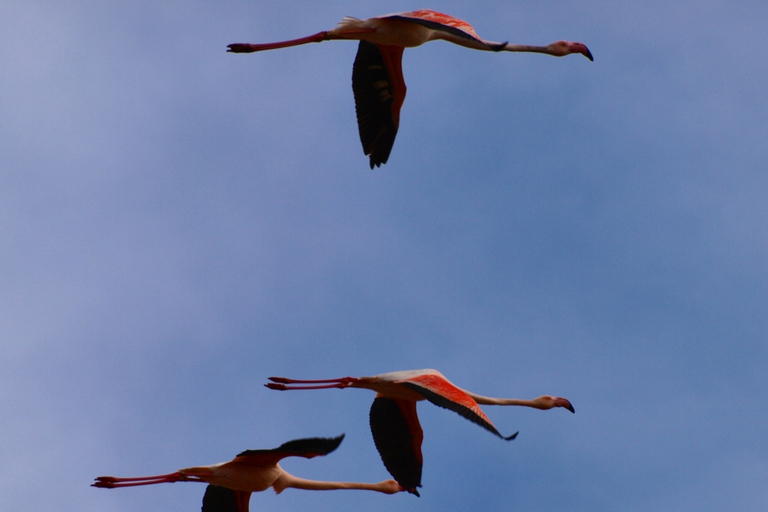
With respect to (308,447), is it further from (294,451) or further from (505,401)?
(505,401)

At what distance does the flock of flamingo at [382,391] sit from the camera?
1995 cm

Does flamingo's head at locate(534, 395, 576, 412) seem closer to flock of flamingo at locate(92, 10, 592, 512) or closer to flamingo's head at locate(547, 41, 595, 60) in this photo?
flock of flamingo at locate(92, 10, 592, 512)

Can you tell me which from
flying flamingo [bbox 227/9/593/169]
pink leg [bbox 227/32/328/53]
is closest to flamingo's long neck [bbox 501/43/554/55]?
flying flamingo [bbox 227/9/593/169]

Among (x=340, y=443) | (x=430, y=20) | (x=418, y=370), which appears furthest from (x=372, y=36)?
(x=340, y=443)

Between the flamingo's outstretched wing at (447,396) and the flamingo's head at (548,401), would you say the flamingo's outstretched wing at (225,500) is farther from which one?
the flamingo's head at (548,401)

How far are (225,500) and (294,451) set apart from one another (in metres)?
2.34

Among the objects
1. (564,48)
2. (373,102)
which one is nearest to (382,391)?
(373,102)

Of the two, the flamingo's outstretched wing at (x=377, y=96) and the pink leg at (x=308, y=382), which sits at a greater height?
the flamingo's outstretched wing at (x=377, y=96)

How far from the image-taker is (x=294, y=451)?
1906 centimetres

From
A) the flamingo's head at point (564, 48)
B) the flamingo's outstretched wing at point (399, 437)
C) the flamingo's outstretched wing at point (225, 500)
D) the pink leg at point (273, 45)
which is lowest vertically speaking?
the flamingo's outstretched wing at point (225, 500)

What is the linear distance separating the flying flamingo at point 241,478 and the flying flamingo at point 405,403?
131cm

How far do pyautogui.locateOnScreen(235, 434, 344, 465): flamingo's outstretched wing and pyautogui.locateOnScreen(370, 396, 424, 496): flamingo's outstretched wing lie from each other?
7.16ft

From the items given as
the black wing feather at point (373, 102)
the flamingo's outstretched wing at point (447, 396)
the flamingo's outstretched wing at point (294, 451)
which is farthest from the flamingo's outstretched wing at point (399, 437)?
the black wing feather at point (373, 102)

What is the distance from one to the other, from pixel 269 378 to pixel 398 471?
2.59 m
